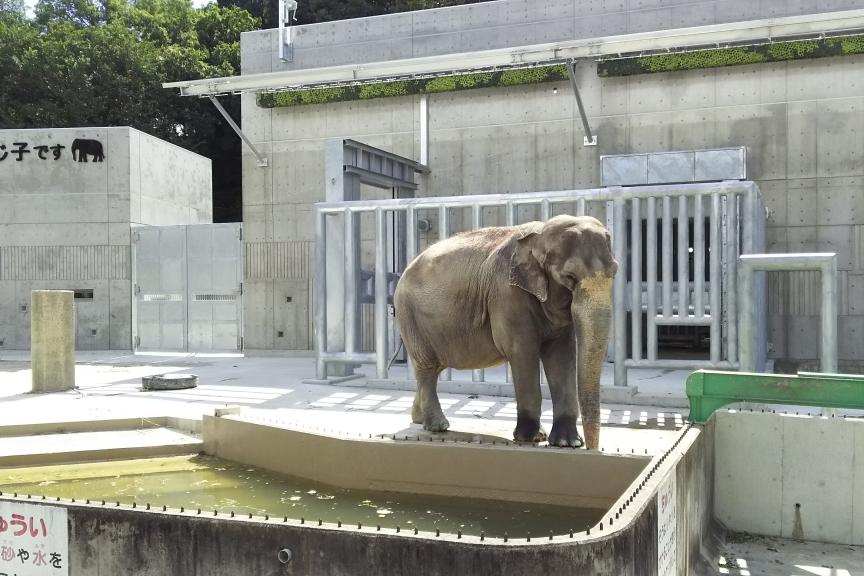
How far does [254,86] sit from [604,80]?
7.40 m

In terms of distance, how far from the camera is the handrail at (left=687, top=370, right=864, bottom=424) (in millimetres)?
6105

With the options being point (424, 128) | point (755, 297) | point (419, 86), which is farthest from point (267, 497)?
point (419, 86)

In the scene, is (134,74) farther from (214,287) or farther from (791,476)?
(791,476)

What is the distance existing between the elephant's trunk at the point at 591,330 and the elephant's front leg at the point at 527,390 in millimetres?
632

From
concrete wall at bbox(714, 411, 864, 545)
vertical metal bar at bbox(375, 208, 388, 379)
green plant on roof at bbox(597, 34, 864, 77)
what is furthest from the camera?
green plant on roof at bbox(597, 34, 864, 77)

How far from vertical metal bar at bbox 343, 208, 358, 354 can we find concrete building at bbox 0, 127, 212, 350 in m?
9.93

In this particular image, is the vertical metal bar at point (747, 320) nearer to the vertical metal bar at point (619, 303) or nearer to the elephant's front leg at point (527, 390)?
the vertical metal bar at point (619, 303)

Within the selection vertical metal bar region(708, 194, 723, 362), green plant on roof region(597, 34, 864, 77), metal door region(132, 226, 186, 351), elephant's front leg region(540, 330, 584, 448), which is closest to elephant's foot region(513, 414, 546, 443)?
elephant's front leg region(540, 330, 584, 448)

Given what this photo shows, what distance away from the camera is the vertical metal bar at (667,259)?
458 inches

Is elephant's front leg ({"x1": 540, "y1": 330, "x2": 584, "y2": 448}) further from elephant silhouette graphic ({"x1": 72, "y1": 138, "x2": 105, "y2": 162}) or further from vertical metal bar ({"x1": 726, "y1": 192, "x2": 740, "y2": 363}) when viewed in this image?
elephant silhouette graphic ({"x1": 72, "y1": 138, "x2": 105, "y2": 162})

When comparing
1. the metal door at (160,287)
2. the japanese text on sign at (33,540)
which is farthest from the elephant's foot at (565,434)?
the metal door at (160,287)

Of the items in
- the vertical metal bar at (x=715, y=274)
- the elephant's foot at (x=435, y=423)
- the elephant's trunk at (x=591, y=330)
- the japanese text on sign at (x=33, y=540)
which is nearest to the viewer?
the japanese text on sign at (x=33, y=540)

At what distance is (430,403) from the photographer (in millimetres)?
7680

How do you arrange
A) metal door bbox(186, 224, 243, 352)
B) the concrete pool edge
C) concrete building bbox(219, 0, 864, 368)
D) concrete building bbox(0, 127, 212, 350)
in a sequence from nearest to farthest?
the concrete pool edge < concrete building bbox(219, 0, 864, 368) < metal door bbox(186, 224, 243, 352) < concrete building bbox(0, 127, 212, 350)
